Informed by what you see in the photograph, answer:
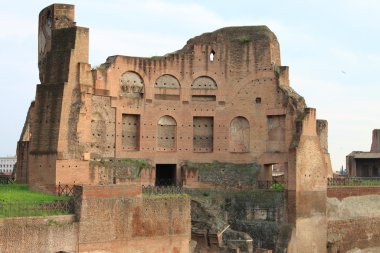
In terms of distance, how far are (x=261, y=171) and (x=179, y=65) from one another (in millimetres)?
8078

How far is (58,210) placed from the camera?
22.8m

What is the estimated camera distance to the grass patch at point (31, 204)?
2138cm

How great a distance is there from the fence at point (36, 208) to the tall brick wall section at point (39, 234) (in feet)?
1.28

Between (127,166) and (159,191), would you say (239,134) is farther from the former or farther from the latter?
(159,191)

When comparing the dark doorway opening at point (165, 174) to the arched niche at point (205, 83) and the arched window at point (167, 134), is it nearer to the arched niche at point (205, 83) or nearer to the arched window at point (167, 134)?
the arched window at point (167, 134)

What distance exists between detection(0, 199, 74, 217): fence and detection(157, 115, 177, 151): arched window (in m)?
11.3

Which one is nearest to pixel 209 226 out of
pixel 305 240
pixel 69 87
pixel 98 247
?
pixel 305 240

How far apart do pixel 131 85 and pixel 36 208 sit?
12.7 meters

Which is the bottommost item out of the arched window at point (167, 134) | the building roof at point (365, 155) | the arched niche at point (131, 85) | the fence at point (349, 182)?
the fence at point (349, 182)

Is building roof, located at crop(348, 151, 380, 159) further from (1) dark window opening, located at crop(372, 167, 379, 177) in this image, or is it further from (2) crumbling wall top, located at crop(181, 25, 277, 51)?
(2) crumbling wall top, located at crop(181, 25, 277, 51)

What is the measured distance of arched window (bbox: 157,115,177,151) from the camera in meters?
34.1

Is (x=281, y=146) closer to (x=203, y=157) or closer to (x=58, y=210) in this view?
(x=203, y=157)

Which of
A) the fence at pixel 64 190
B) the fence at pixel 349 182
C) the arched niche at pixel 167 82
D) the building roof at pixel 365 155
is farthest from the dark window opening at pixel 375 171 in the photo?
the fence at pixel 64 190

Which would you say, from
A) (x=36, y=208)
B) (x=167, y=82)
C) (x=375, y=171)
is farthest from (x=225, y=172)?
(x=375, y=171)
